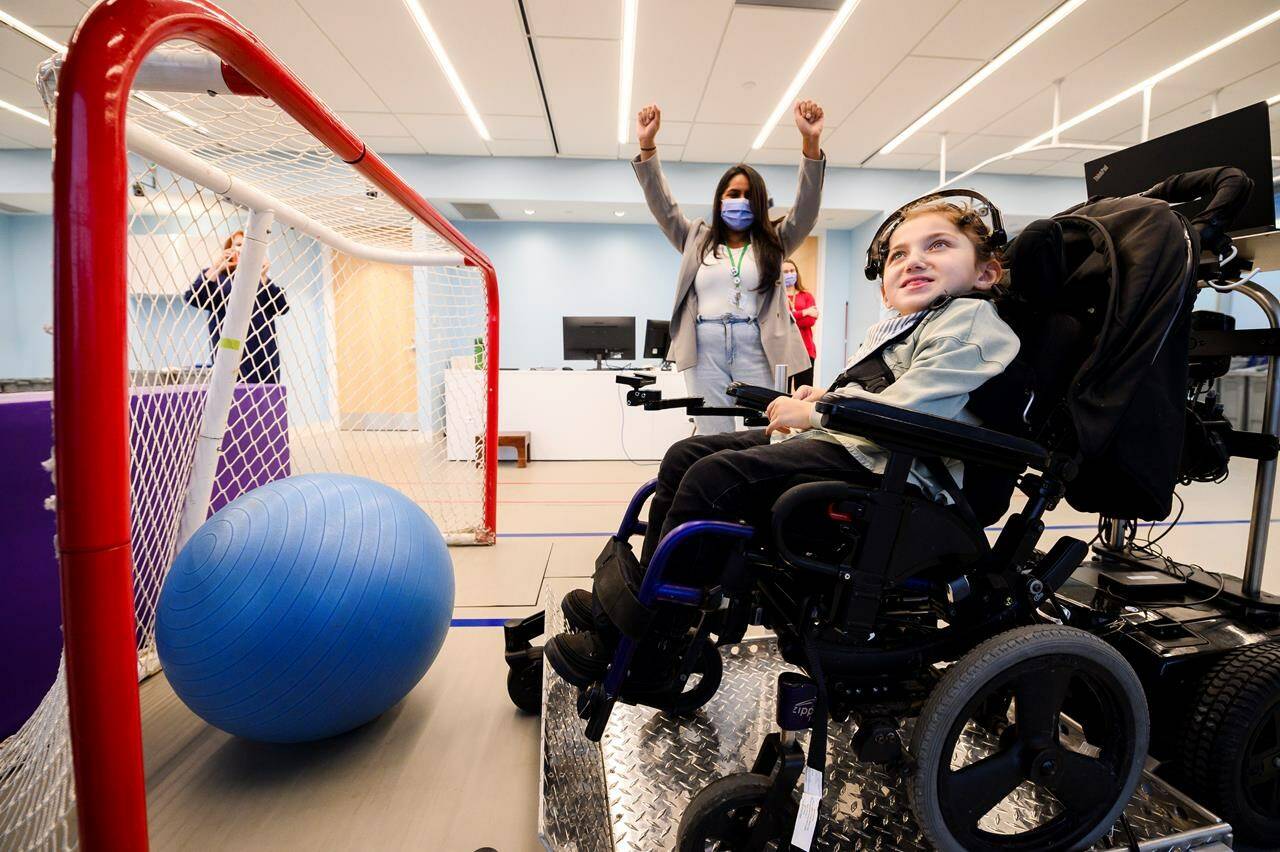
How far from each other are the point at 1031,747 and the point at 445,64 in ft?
18.9

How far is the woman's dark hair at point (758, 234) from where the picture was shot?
203 centimetres

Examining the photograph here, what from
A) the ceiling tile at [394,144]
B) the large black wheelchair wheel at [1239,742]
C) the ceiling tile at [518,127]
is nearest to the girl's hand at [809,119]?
the large black wheelchair wheel at [1239,742]

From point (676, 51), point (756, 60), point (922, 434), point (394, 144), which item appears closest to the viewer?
point (922, 434)

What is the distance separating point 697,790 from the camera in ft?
3.60

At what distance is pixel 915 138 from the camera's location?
6148 millimetres

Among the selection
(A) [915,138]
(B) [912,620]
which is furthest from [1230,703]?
(A) [915,138]

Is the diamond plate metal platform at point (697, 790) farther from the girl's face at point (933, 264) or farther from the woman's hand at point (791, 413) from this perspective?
the girl's face at point (933, 264)

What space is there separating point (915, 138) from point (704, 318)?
573 centimetres

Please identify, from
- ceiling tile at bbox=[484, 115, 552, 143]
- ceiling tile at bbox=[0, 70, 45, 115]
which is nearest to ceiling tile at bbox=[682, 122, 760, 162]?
ceiling tile at bbox=[484, 115, 552, 143]

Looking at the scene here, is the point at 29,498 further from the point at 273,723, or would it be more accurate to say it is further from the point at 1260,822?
the point at 1260,822

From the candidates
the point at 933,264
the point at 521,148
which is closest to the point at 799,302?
the point at 933,264

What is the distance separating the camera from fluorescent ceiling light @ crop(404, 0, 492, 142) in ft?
13.2

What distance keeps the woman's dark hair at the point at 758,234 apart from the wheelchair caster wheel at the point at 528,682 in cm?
148

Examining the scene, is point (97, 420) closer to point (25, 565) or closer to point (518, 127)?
point (25, 565)
